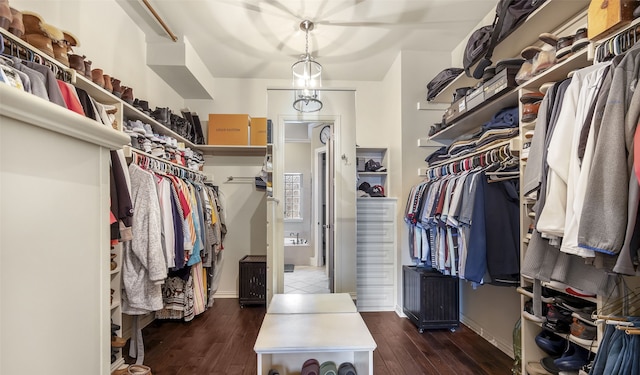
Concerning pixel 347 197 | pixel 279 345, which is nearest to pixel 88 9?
pixel 347 197

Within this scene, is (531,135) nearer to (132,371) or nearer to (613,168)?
(613,168)

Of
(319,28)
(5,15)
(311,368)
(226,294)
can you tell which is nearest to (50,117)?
(5,15)

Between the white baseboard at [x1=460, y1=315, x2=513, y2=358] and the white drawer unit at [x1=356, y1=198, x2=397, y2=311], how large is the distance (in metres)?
0.69

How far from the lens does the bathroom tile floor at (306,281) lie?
1998 mm

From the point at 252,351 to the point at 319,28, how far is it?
2768 mm

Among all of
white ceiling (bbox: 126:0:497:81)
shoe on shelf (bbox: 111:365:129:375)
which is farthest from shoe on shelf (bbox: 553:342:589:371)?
white ceiling (bbox: 126:0:497:81)

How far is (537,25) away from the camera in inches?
70.0

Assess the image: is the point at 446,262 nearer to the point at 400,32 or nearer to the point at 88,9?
the point at 400,32

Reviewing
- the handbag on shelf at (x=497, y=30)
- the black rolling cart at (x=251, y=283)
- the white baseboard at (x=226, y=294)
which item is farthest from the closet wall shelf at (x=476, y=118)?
the white baseboard at (x=226, y=294)

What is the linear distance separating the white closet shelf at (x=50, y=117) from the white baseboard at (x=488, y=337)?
8.90ft

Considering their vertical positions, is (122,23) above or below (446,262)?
above

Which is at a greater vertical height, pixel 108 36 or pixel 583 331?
pixel 108 36

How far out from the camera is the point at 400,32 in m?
2.60

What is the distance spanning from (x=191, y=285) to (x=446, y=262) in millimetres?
2288
